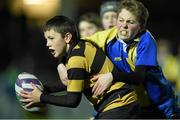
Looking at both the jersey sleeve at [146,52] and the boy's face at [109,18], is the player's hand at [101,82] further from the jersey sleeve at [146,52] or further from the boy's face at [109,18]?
the boy's face at [109,18]

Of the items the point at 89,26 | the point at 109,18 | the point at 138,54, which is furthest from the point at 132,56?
the point at 89,26

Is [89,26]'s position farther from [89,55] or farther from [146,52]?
[89,55]

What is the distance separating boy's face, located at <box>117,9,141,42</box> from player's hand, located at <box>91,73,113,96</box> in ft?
1.76

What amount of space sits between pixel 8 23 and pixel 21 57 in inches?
36.3

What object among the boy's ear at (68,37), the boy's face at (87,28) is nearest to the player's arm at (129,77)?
the boy's ear at (68,37)

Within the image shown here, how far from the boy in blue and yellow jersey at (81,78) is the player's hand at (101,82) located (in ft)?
0.18

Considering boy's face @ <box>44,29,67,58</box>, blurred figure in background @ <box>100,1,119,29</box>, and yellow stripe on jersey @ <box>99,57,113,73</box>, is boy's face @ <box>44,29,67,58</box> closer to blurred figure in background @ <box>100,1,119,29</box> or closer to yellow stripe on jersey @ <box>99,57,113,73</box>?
yellow stripe on jersey @ <box>99,57,113,73</box>

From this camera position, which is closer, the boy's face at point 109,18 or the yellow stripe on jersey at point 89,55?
the yellow stripe on jersey at point 89,55

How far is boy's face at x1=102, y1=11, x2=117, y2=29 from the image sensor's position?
8.19 meters

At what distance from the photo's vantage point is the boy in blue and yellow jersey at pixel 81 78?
5781 millimetres

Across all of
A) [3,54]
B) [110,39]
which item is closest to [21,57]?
[3,54]

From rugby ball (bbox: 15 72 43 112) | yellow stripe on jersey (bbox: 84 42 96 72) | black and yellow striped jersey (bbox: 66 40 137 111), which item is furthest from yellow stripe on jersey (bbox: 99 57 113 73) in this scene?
rugby ball (bbox: 15 72 43 112)

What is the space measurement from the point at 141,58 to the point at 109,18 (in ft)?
7.19

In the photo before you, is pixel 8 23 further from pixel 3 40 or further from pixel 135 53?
pixel 135 53
